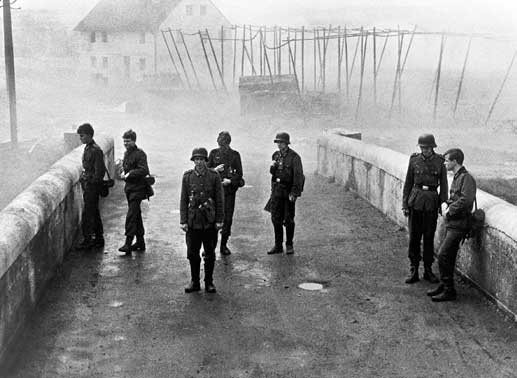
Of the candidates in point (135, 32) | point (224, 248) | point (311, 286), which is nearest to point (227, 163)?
point (224, 248)

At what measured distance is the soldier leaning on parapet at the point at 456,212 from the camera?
24.9ft

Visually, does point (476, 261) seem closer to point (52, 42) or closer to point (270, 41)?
point (270, 41)

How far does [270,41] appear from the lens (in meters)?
60.8

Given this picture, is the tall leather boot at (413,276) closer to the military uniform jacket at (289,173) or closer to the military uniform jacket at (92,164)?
the military uniform jacket at (289,173)

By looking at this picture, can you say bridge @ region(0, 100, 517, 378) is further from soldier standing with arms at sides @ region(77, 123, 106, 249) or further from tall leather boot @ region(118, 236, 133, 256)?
soldier standing with arms at sides @ region(77, 123, 106, 249)

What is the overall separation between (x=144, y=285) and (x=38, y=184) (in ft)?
6.29

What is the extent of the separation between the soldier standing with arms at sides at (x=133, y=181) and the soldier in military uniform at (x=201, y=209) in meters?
1.75

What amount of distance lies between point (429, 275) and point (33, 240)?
4.63m

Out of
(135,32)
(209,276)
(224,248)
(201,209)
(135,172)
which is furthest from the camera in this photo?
(135,32)

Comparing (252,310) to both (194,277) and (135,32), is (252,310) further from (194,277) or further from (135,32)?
(135,32)

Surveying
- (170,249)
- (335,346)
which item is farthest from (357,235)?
(335,346)

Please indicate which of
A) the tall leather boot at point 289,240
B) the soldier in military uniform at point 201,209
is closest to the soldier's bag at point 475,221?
the soldier in military uniform at point 201,209

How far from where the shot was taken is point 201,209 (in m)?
7.95

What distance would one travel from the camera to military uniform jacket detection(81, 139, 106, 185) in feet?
32.1
